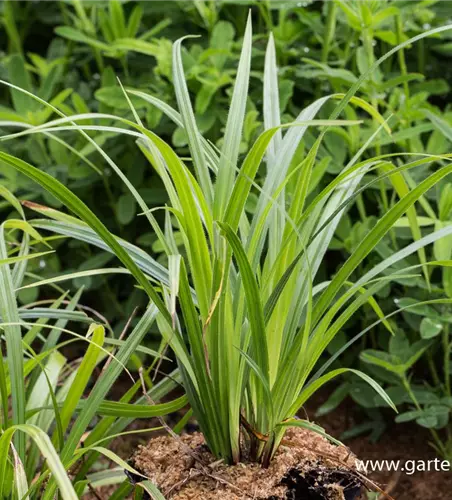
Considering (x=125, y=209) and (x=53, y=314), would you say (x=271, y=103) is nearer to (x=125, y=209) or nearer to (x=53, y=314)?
(x=53, y=314)

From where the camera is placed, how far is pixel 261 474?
1.02 metres

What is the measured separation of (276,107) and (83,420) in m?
0.52

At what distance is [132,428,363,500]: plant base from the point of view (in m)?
0.99

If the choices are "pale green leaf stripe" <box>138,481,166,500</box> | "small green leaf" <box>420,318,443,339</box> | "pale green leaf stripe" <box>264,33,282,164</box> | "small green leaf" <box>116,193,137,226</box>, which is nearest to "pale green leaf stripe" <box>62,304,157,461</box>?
"pale green leaf stripe" <box>138,481,166,500</box>

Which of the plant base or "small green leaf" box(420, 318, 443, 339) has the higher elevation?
the plant base

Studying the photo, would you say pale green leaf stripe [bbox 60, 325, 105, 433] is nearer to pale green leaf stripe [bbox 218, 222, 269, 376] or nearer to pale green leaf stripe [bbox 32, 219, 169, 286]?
pale green leaf stripe [bbox 32, 219, 169, 286]

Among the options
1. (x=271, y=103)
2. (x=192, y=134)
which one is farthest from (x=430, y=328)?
(x=192, y=134)

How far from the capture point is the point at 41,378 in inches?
54.6

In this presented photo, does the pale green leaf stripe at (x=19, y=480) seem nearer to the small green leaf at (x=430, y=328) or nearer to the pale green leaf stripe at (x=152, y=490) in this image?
the pale green leaf stripe at (x=152, y=490)

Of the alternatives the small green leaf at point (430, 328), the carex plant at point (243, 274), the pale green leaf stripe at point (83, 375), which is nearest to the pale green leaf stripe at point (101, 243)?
the carex plant at point (243, 274)

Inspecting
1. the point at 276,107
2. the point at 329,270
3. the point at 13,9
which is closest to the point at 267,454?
the point at 276,107

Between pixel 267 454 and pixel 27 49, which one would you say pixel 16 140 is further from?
pixel 267 454

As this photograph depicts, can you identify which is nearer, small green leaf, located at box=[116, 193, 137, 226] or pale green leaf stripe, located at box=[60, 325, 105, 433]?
pale green leaf stripe, located at box=[60, 325, 105, 433]

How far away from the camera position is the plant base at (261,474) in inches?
39.1
